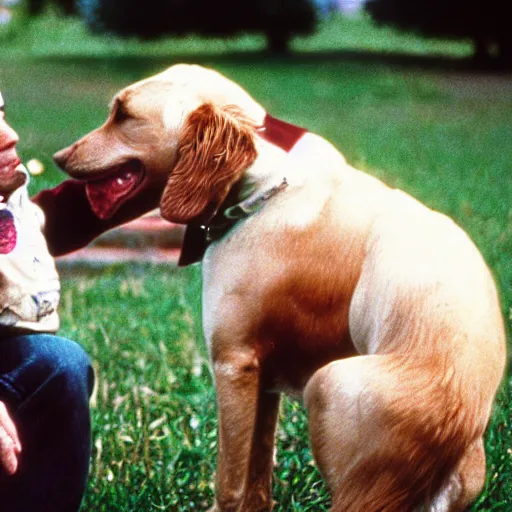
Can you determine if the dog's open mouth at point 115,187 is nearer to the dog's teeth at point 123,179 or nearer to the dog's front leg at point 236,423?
the dog's teeth at point 123,179

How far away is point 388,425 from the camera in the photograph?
201cm

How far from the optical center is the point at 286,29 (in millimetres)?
7598

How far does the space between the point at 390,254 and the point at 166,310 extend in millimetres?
2227

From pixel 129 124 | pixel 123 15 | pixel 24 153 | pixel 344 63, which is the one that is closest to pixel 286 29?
pixel 344 63

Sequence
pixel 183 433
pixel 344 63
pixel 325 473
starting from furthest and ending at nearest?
1. pixel 344 63
2. pixel 183 433
3. pixel 325 473

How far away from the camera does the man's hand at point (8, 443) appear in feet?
7.05

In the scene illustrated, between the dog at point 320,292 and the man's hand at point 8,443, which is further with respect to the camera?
the man's hand at point 8,443

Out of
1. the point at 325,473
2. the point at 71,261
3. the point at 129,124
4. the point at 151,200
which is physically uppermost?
the point at 129,124

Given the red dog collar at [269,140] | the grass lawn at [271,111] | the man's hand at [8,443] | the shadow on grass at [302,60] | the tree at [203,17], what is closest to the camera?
the man's hand at [8,443]

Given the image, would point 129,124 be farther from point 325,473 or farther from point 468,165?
point 468,165

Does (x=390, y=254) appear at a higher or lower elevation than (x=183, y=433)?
higher

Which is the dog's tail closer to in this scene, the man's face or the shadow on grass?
Result: the man's face

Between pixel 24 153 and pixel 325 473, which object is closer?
pixel 325 473

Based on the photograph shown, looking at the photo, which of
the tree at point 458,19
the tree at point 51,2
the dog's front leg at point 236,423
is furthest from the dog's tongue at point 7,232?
the tree at point 51,2
